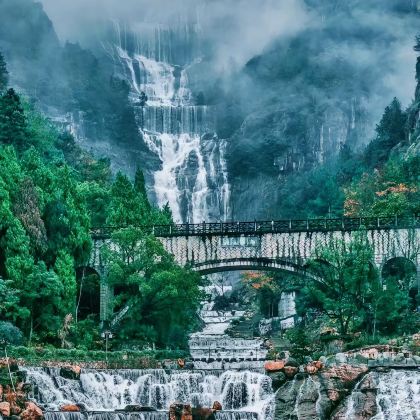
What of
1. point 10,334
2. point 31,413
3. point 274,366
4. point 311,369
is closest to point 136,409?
point 31,413

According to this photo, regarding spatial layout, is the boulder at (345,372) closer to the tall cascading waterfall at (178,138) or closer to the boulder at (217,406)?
the boulder at (217,406)

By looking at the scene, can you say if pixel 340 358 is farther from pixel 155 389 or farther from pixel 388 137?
pixel 388 137

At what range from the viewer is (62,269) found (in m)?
59.6

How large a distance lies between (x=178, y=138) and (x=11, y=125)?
51.2 metres

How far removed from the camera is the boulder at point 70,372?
165 ft

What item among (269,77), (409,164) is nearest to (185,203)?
(269,77)

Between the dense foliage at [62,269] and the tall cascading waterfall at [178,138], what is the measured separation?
175ft

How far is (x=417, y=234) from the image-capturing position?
67125mm

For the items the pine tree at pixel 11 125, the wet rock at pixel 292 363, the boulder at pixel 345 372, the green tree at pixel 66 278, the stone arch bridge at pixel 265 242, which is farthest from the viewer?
the pine tree at pixel 11 125

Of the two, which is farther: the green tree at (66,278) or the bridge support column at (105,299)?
the bridge support column at (105,299)

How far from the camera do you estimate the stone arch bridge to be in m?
67.6

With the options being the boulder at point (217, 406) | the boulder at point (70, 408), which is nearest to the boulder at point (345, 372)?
the boulder at point (217, 406)

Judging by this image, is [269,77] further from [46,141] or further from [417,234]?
[417,234]

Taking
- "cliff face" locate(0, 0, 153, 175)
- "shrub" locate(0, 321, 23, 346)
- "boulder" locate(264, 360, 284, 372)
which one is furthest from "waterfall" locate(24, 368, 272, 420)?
"cliff face" locate(0, 0, 153, 175)
